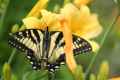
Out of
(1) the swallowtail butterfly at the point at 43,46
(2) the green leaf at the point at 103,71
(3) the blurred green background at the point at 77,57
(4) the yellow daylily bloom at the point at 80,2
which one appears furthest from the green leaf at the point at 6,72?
(3) the blurred green background at the point at 77,57

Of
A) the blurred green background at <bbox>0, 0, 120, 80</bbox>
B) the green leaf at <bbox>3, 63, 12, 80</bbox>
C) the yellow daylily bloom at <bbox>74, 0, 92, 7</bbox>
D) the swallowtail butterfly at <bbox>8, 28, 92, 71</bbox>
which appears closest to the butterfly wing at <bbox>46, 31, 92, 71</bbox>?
the swallowtail butterfly at <bbox>8, 28, 92, 71</bbox>

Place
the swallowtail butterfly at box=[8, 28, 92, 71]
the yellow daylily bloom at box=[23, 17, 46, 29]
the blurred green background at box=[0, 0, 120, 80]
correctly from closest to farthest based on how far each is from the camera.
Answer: the swallowtail butterfly at box=[8, 28, 92, 71] < the yellow daylily bloom at box=[23, 17, 46, 29] < the blurred green background at box=[0, 0, 120, 80]

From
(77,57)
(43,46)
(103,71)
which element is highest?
(43,46)

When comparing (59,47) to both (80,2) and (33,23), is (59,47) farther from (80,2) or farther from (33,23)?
(80,2)

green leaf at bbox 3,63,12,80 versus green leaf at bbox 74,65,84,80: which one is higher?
green leaf at bbox 3,63,12,80

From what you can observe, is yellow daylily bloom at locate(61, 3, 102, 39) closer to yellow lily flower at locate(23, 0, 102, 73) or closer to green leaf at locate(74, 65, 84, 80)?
yellow lily flower at locate(23, 0, 102, 73)

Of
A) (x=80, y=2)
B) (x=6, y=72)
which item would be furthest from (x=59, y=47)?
(x=80, y=2)

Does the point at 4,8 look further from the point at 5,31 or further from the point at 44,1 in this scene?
the point at 5,31

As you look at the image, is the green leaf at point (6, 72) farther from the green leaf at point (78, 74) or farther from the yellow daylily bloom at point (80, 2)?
the yellow daylily bloom at point (80, 2)
